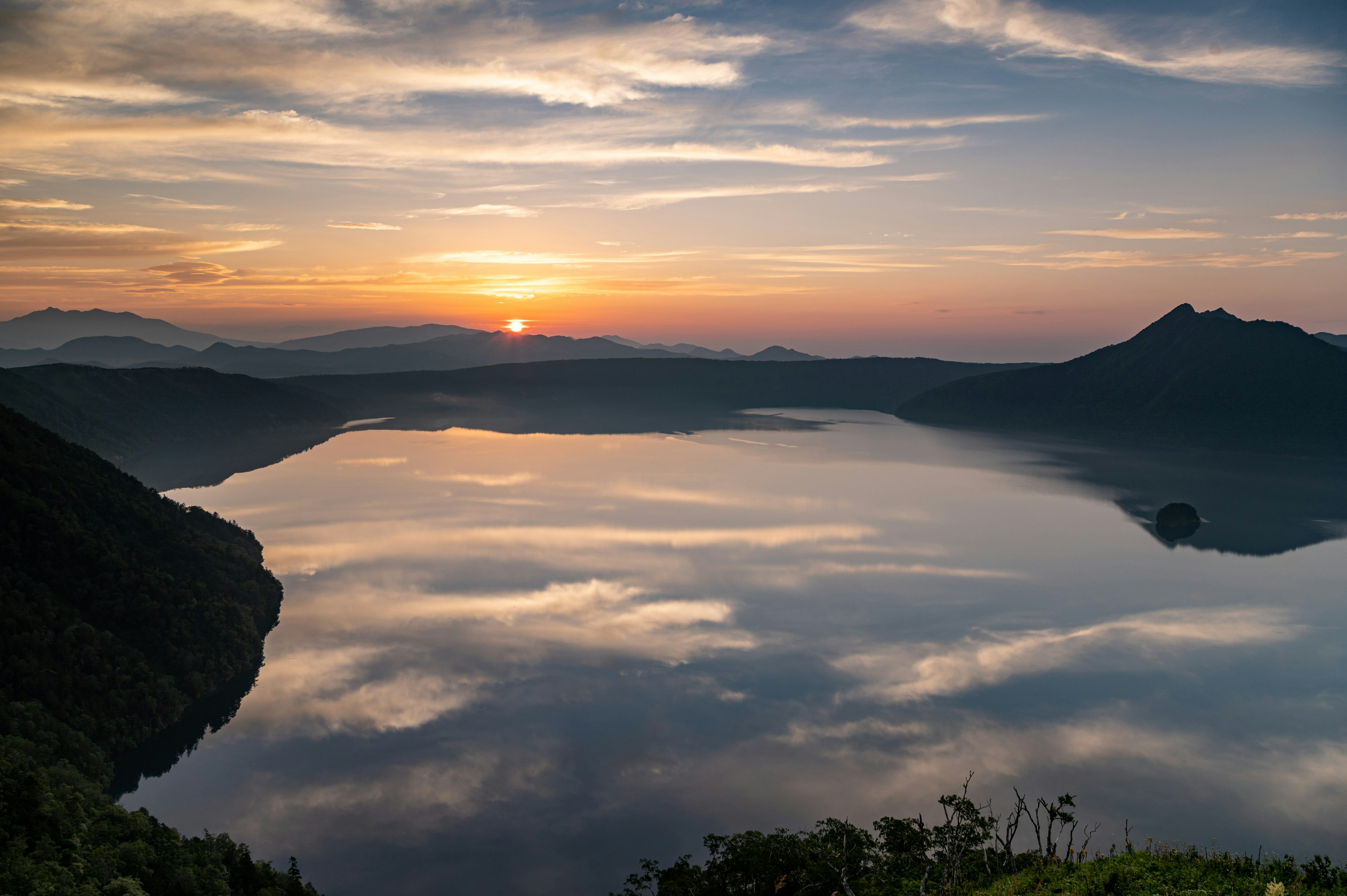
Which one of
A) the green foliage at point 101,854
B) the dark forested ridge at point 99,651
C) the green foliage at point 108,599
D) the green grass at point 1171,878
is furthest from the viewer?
the green foliage at point 108,599

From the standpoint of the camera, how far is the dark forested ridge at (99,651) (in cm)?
3050

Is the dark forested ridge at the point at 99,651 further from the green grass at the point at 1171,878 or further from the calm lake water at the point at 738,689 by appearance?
the green grass at the point at 1171,878

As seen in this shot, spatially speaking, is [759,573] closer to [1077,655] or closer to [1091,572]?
[1077,655]

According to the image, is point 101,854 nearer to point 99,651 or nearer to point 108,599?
point 99,651

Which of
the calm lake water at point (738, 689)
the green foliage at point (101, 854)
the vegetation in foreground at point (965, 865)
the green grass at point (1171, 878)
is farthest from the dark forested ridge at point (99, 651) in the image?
the green grass at point (1171, 878)

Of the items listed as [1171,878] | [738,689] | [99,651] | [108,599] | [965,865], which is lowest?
[738,689]

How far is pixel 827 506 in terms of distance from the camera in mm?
122188

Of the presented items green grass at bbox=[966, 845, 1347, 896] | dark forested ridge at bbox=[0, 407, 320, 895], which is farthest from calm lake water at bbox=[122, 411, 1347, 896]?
green grass at bbox=[966, 845, 1347, 896]

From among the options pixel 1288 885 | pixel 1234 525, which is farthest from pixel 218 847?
pixel 1234 525

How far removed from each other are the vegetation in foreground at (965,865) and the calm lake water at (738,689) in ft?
8.02

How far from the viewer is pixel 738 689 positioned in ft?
171

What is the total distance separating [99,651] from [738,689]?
42.3 m

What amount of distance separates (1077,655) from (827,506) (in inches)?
2478

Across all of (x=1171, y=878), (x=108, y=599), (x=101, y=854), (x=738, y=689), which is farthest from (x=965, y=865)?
(x=108, y=599)
